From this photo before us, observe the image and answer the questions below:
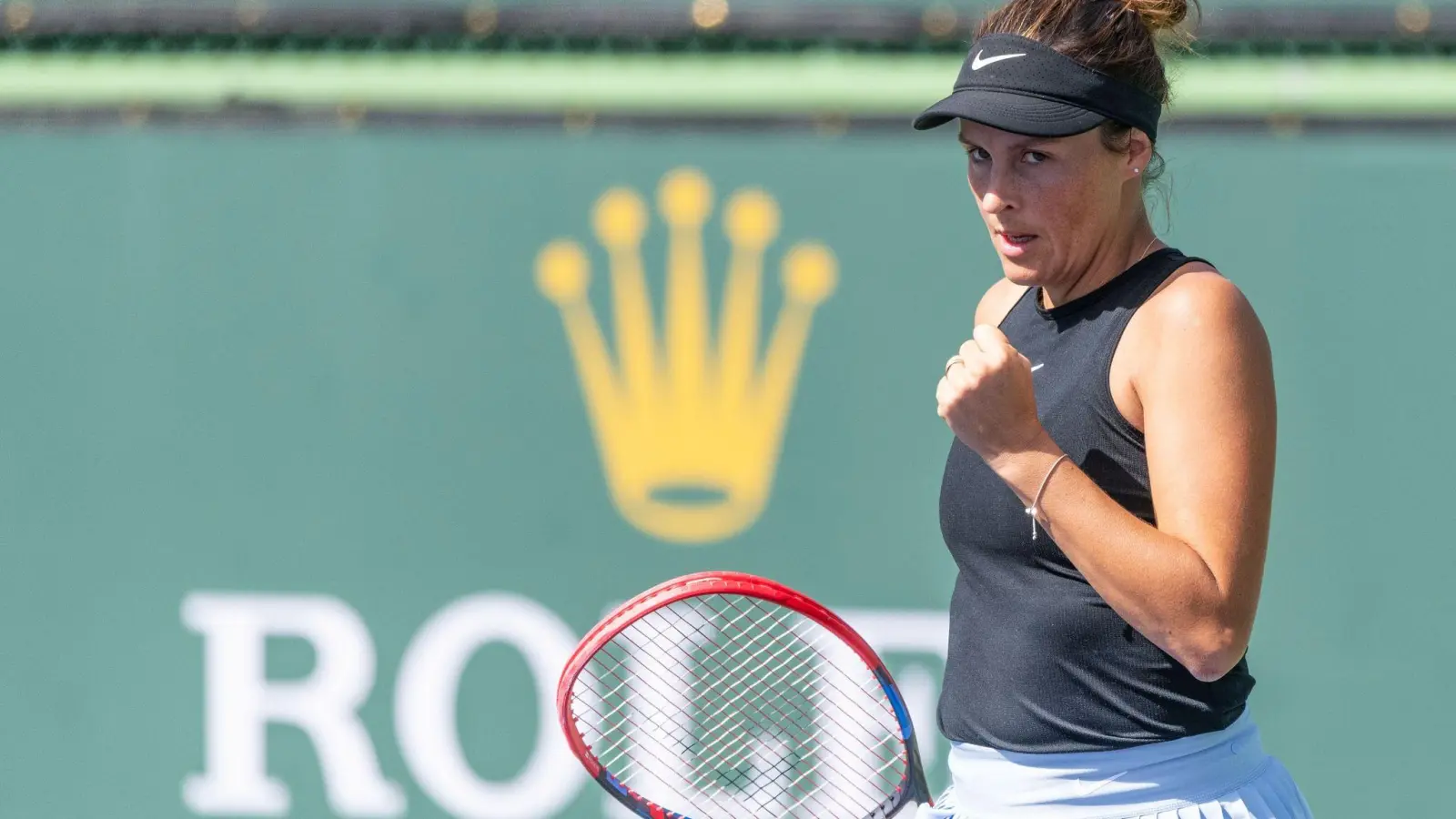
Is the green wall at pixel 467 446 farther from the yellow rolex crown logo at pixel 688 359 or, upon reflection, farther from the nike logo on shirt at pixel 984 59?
the nike logo on shirt at pixel 984 59

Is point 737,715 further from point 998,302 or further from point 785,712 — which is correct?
point 998,302

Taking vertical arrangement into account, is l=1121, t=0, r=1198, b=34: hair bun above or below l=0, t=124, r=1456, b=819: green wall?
above

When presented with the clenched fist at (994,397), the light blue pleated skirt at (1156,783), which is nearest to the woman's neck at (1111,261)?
the clenched fist at (994,397)

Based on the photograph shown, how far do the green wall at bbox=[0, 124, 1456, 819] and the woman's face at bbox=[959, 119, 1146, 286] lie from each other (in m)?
1.39

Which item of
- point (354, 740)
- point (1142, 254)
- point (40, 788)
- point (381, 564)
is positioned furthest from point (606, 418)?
point (1142, 254)

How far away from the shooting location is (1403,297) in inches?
112

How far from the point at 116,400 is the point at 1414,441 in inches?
91.9

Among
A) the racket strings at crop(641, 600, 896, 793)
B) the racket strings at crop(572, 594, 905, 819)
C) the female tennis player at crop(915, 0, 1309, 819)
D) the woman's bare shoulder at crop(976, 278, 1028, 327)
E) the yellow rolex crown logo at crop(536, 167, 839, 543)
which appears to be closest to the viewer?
the female tennis player at crop(915, 0, 1309, 819)

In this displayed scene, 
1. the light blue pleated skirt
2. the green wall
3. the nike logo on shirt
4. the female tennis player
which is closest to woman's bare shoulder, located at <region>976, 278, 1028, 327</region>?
the female tennis player

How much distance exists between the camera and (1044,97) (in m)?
1.50

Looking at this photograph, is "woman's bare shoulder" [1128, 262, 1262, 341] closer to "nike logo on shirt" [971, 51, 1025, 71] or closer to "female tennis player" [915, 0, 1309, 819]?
"female tennis player" [915, 0, 1309, 819]

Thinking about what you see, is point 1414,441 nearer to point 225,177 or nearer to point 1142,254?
point 1142,254

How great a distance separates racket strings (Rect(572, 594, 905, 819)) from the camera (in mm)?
2303

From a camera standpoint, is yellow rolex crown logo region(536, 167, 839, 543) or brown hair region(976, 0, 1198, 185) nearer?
brown hair region(976, 0, 1198, 185)
